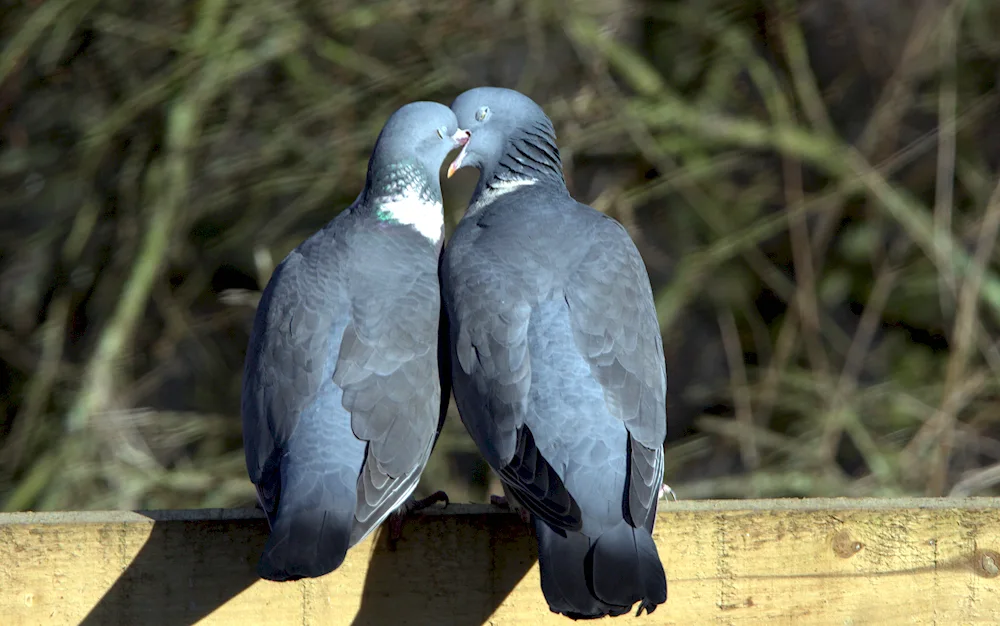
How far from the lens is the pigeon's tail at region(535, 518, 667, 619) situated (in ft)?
5.79

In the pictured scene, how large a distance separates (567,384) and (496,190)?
2.69ft

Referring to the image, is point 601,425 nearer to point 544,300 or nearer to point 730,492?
point 544,300

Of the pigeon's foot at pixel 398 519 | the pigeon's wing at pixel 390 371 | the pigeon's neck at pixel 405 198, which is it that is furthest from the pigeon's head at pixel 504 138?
the pigeon's foot at pixel 398 519

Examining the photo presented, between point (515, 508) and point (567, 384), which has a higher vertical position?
point (567, 384)

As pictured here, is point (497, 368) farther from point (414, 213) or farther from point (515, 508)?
point (414, 213)

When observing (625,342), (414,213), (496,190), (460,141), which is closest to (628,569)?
(625,342)

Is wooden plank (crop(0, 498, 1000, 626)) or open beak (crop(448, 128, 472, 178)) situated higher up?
open beak (crop(448, 128, 472, 178))

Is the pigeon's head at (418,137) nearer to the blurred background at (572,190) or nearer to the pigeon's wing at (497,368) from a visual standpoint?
the pigeon's wing at (497,368)

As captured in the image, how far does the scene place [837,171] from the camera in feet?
14.1

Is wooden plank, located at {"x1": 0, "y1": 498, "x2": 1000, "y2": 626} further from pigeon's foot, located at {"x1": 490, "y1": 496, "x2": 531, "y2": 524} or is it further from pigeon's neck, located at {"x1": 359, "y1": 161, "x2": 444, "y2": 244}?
pigeon's neck, located at {"x1": 359, "y1": 161, "x2": 444, "y2": 244}

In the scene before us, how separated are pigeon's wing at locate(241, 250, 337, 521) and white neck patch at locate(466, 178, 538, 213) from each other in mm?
496

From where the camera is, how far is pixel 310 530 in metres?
1.92

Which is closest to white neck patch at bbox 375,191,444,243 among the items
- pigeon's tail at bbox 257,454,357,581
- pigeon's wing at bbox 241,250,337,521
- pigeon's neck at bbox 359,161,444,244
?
pigeon's neck at bbox 359,161,444,244

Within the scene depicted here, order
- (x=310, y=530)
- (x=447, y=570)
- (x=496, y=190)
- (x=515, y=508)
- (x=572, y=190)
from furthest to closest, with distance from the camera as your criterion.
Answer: (x=572, y=190), (x=496, y=190), (x=515, y=508), (x=447, y=570), (x=310, y=530)
